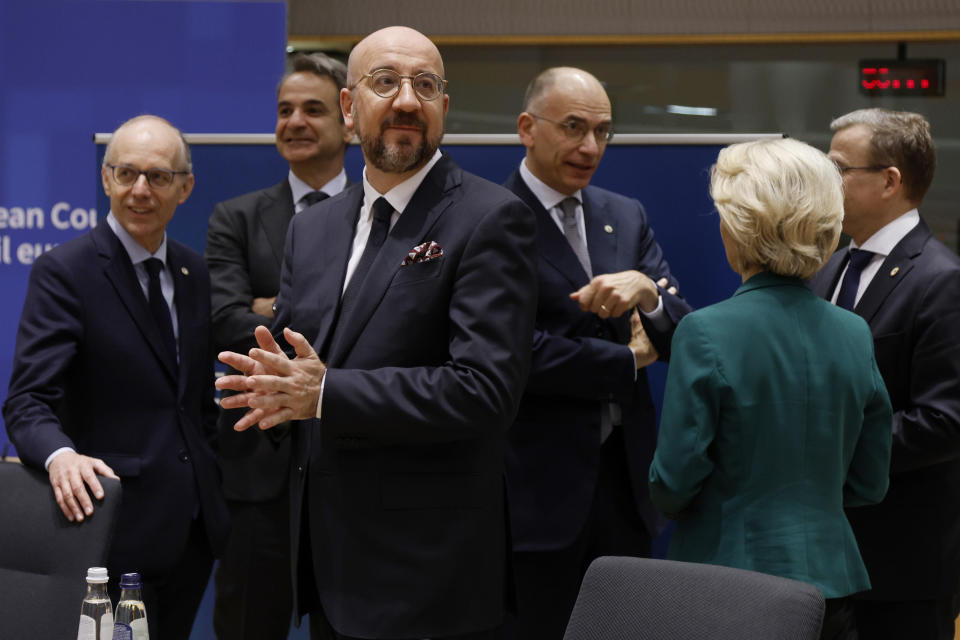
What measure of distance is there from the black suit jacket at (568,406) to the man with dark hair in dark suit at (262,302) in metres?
0.77

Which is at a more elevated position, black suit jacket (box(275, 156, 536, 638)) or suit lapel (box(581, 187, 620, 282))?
suit lapel (box(581, 187, 620, 282))

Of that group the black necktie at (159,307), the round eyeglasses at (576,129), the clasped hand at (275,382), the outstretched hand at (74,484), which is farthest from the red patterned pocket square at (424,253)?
the round eyeglasses at (576,129)

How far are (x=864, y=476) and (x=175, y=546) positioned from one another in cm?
160

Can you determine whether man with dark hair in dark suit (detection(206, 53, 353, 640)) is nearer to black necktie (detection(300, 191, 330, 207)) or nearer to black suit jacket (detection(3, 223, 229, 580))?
black necktie (detection(300, 191, 330, 207))

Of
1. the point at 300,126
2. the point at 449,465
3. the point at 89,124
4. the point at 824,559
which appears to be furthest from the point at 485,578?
the point at 89,124

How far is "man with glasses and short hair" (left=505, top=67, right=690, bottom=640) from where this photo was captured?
2.86 m

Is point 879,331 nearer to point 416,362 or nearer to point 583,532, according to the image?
point 583,532

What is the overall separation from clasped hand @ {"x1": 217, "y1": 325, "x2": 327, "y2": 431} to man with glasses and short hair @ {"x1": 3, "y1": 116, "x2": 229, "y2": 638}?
0.62m

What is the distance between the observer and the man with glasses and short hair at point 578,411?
2855mm

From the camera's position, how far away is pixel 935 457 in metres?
2.62

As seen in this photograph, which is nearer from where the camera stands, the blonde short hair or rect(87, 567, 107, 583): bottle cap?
rect(87, 567, 107, 583): bottle cap

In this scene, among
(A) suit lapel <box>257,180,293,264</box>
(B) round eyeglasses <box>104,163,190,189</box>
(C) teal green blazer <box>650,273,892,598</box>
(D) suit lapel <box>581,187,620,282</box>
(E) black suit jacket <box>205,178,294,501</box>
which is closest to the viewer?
(C) teal green blazer <box>650,273,892,598</box>

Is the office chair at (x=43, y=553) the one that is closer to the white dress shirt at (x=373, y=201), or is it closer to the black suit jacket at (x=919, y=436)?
the white dress shirt at (x=373, y=201)

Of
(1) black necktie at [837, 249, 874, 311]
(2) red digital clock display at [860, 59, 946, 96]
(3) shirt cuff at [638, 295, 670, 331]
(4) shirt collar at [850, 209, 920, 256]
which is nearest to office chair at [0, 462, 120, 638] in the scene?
(3) shirt cuff at [638, 295, 670, 331]
